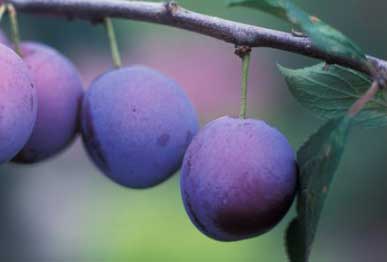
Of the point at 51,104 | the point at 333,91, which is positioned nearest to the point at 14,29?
the point at 51,104

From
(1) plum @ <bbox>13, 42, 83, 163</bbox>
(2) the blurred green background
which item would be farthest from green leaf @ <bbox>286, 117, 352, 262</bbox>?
(2) the blurred green background

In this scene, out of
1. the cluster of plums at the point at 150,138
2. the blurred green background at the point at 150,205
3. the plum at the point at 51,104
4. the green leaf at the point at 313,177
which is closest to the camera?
the green leaf at the point at 313,177

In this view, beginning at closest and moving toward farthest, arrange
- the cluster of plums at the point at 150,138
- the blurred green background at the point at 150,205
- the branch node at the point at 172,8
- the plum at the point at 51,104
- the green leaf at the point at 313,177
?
1. the green leaf at the point at 313,177
2. the cluster of plums at the point at 150,138
3. the branch node at the point at 172,8
4. the plum at the point at 51,104
5. the blurred green background at the point at 150,205

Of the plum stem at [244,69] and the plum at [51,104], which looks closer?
the plum stem at [244,69]

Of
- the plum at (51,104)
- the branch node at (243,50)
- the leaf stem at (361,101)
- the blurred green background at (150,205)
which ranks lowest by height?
the blurred green background at (150,205)

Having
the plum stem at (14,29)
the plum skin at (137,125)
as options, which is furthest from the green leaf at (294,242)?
the plum stem at (14,29)

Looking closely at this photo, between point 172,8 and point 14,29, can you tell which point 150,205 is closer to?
point 14,29

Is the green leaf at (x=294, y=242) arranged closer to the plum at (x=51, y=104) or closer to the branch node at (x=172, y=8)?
the branch node at (x=172, y=8)

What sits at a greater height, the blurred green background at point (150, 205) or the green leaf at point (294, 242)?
the green leaf at point (294, 242)

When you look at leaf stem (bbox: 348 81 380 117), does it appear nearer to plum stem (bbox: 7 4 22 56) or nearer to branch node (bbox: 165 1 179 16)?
branch node (bbox: 165 1 179 16)
